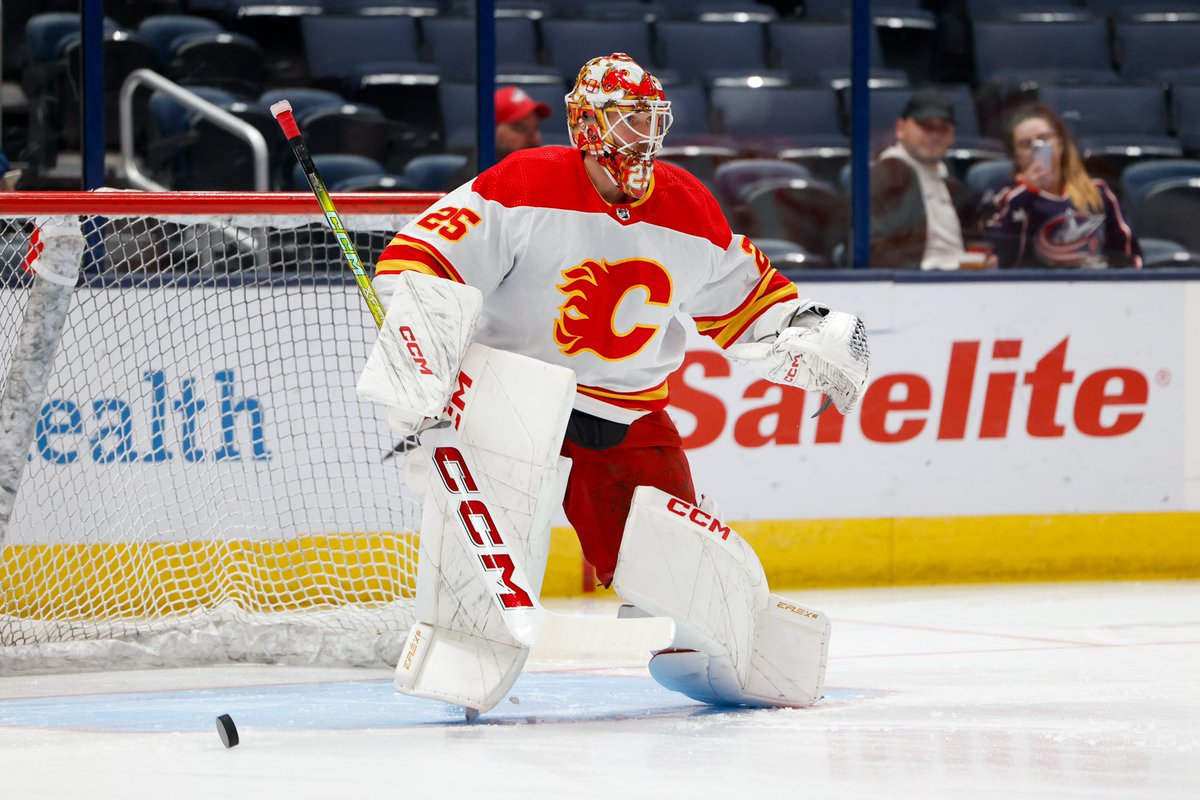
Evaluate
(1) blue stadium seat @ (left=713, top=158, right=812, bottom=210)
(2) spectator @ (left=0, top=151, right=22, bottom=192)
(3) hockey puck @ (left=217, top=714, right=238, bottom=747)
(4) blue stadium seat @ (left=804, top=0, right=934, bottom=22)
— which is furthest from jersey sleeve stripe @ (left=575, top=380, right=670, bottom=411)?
(4) blue stadium seat @ (left=804, top=0, right=934, bottom=22)

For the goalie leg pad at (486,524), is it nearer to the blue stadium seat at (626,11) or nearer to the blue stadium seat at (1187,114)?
the blue stadium seat at (626,11)

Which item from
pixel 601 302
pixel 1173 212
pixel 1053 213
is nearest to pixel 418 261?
pixel 601 302

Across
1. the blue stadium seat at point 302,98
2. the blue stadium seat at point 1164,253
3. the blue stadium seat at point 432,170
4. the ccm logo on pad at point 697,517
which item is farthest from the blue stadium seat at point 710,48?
the ccm logo on pad at point 697,517

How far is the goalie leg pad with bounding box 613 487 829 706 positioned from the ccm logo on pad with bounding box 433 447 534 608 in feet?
0.86

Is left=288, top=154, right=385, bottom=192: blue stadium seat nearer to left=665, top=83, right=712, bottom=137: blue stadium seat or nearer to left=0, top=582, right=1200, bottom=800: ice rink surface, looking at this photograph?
left=665, top=83, right=712, bottom=137: blue stadium seat

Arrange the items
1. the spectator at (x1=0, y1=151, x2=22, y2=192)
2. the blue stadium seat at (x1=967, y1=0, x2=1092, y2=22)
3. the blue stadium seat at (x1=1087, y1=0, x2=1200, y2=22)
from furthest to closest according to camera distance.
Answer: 1. the blue stadium seat at (x1=1087, y1=0, x2=1200, y2=22)
2. the blue stadium seat at (x1=967, y1=0, x2=1092, y2=22)
3. the spectator at (x1=0, y1=151, x2=22, y2=192)

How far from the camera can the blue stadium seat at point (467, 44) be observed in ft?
17.9

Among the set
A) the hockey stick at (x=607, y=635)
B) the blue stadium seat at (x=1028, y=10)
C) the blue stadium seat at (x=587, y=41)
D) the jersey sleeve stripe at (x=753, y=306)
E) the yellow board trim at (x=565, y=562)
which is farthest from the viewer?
the blue stadium seat at (x=1028, y=10)

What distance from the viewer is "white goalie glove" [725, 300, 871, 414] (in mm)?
3482

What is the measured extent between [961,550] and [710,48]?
196 centimetres

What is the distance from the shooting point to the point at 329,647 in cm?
404

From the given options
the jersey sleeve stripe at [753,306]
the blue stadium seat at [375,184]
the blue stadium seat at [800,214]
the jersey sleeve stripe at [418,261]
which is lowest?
the jersey sleeve stripe at [753,306]

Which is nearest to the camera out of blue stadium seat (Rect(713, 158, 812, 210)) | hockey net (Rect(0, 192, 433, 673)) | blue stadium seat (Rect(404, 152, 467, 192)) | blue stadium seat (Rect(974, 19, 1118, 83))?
hockey net (Rect(0, 192, 433, 673))

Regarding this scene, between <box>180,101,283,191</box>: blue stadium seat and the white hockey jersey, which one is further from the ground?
<box>180,101,283,191</box>: blue stadium seat
